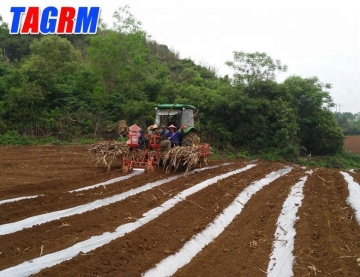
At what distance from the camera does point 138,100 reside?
70.4 ft

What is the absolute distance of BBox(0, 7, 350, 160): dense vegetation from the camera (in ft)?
63.2

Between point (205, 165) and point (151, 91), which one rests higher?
point (151, 91)

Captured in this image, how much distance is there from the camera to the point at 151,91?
73.3ft

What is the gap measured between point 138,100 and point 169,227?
16045 mm

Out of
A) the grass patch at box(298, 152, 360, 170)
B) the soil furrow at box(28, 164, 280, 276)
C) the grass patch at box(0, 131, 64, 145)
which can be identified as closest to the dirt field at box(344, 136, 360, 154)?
the grass patch at box(298, 152, 360, 170)

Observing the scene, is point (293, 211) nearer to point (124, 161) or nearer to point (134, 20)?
point (124, 161)

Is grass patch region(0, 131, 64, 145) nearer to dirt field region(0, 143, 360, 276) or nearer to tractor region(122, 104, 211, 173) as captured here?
dirt field region(0, 143, 360, 276)

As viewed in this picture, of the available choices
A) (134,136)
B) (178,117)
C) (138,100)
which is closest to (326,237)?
(134,136)

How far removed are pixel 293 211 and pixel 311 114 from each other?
706 inches

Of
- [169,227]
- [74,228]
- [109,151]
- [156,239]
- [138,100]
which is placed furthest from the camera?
[138,100]

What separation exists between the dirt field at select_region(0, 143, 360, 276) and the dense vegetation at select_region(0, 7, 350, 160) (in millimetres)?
9839

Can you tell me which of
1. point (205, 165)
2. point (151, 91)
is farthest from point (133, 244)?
point (151, 91)

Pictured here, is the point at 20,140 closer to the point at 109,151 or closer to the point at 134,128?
the point at 109,151

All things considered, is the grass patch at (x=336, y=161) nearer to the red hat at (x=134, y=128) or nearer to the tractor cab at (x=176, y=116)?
the tractor cab at (x=176, y=116)
